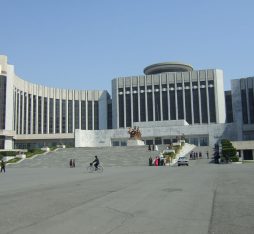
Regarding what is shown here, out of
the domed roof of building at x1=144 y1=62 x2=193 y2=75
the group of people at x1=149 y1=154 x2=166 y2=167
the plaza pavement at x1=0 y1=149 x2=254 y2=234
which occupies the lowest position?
the group of people at x1=149 y1=154 x2=166 y2=167

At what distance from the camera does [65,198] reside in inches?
462

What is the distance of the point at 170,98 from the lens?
373 feet

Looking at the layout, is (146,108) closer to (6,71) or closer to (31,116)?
(31,116)

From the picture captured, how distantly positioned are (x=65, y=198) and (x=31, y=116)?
351 ft

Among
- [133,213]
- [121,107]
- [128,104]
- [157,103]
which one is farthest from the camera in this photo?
[121,107]

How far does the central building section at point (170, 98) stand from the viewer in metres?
110

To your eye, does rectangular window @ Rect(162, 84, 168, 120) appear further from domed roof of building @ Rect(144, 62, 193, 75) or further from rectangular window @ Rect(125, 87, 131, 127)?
rectangular window @ Rect(125, 87, 131, 127)

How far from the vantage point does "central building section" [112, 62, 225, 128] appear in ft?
360

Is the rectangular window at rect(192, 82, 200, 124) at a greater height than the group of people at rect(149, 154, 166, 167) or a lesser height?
greater

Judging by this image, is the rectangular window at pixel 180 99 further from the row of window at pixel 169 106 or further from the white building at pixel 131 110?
the white building at pixel 131 110

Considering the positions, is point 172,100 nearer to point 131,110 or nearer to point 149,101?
point 149,101

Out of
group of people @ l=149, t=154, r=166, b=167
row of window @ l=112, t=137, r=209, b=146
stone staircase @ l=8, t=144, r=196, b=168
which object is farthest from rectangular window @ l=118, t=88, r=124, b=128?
group of people @ l=149, t=154, r=166, b=167

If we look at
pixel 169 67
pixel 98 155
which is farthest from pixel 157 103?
pixel 98 155

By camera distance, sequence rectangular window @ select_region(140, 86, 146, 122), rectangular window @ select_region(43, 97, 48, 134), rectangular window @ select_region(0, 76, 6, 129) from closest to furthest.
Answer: rectangular window @ select_region(0, 76, 6, 129), rectangular window @ select_region(140, 86, 146, 122), rectangular window @ select_region(43, 97, 48, 134)
